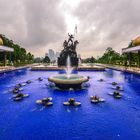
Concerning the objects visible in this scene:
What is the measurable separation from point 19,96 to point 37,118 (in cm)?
490

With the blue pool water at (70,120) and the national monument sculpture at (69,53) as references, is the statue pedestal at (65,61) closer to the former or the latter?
the national monument sculpture at (69,53)

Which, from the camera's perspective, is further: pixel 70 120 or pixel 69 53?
pixel 69 53

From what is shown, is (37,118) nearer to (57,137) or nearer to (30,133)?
(30,133)

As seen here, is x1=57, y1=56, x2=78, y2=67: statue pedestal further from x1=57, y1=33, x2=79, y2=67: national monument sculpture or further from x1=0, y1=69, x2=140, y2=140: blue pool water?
x1=0, y1=69, x2=140, y2=140: blue pool water

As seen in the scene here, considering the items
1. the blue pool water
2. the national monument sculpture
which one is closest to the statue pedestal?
the national monument sculpture

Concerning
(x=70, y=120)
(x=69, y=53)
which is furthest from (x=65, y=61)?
(x=70, y=120)

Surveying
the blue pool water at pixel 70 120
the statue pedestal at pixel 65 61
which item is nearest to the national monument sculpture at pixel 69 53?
the statue pedestal at pixel 65 61

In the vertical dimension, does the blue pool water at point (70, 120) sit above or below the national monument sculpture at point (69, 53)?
below

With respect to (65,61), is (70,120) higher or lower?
lower

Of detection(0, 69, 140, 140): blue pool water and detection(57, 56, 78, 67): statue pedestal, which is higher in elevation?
detection(57, 56, 78, 67): statue pedestal

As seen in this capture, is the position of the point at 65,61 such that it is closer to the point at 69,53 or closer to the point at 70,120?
the point at 69,53

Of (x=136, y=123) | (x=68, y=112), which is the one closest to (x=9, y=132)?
(x=68, y=112)

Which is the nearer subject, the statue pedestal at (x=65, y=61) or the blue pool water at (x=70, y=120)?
the blue pool water at (x=70, y=120)

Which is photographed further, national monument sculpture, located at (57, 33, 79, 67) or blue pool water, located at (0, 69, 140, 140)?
national monument sculpture, located at (57, 33, 79, 67)
